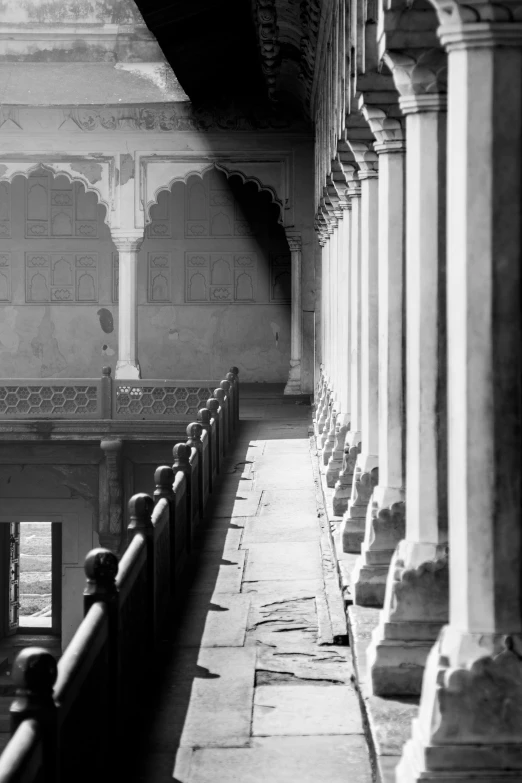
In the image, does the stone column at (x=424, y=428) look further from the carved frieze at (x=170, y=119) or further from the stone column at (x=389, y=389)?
the carved frieze at (x=170, y=119)

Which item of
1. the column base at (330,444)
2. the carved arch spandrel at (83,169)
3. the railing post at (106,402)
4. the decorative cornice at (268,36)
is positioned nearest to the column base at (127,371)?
the railing post at (106,402)

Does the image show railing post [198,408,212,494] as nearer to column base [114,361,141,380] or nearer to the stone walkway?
the stone walkway

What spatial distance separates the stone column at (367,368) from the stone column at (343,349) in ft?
6.53

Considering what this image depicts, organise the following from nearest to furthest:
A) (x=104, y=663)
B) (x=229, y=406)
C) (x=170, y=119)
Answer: (x=104, y=663), (x=229, y=406), (x=170, y=119)

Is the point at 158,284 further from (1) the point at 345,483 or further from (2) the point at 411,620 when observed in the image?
(2) the point at 411,620

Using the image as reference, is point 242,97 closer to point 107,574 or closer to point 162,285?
point 162,285

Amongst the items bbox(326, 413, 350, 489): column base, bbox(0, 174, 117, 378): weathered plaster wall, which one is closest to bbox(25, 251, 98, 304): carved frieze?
bbox(0, 174, 117, 378): weathered plaster wall

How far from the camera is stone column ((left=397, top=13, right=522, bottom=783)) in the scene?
8.38ft

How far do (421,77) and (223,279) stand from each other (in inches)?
622

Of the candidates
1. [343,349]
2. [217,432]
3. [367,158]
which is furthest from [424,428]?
[217,432]

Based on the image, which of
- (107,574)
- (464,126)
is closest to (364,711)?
(107,574)

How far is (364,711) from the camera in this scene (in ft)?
11.8

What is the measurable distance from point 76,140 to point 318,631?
12094mm

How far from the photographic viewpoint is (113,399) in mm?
13797
